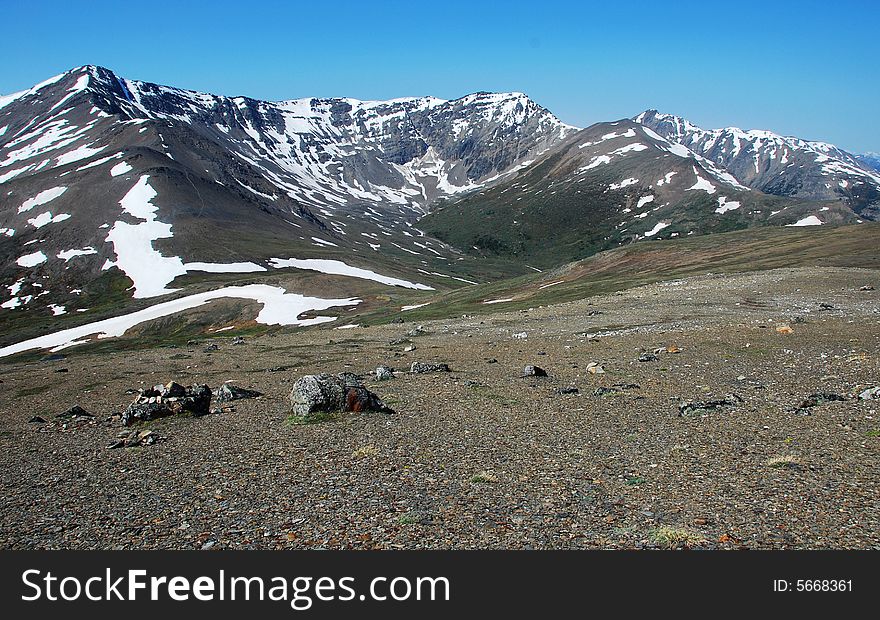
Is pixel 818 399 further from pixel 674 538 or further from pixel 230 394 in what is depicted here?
pixel 230 394

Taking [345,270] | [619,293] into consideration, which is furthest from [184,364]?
[345,270]

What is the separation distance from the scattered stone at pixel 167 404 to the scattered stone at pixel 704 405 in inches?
896

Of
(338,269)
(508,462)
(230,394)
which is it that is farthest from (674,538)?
(338,269)

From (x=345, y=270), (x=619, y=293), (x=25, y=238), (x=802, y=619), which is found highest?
(x=25, y=238)

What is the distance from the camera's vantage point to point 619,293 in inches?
2852

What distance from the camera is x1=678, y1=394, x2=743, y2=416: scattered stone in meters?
23.4

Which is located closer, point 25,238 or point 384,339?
point 384,339

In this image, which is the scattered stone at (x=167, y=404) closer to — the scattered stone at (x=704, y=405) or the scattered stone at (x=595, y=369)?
the scattered stone at (x=595, y=369)

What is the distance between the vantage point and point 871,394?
22.6 metres

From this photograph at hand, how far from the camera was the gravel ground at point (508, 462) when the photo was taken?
1366 centimetres

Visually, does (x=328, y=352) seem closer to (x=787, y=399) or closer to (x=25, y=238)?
(x=787, y=399)

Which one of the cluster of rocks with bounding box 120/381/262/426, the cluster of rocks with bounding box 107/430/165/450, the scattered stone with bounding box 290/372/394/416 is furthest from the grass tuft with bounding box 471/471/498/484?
the cluster of rocks with bounding box 120/381/262/426

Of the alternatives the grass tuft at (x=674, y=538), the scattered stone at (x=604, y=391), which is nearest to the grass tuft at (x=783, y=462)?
the grass tuft at (x=674, y=538)

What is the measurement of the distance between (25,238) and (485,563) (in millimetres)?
236262
